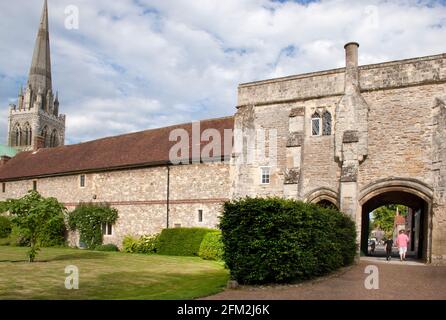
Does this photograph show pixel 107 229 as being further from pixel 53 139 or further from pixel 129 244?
pixel 53 139

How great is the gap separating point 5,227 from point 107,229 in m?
10.2

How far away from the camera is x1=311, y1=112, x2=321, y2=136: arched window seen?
64.2 ft

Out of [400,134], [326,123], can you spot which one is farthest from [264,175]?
[400,134]

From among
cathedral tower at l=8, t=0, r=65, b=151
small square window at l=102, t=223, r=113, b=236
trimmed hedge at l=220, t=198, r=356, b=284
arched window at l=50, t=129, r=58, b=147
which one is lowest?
small square window at l=102, t=223, r=113, b=236

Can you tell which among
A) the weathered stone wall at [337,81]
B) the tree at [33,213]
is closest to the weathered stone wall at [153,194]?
the weathered stone wall at [337,81]

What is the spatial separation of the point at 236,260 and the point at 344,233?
16.9 ft

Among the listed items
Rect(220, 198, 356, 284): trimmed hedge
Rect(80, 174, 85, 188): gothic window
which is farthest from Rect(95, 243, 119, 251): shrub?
Rect(220, 198, 356, 284): trimmed hedge

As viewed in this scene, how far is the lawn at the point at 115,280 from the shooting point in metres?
10.2

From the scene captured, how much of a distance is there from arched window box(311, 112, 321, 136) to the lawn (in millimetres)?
7967

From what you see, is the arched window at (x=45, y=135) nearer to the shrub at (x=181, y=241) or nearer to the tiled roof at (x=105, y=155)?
the tiled roof at (x=105, y=155)

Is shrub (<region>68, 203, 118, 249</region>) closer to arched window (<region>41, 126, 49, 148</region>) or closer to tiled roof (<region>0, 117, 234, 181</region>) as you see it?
tiled roof (<region>0, 117, 234, 181</region>)

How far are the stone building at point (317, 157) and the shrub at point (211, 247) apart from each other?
5.99 feet
